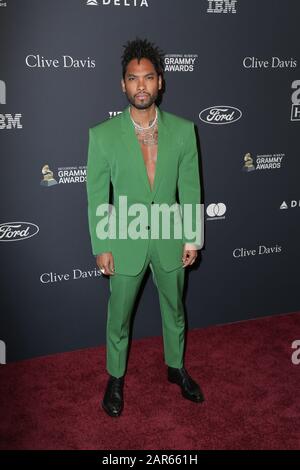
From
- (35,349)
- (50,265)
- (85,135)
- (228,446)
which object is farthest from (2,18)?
(228,446)

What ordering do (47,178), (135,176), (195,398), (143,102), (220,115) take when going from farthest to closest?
(220,115)
(47,178)
(195,398)
(135,176)
(143,102)

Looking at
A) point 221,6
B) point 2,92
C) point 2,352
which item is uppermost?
point 221,6

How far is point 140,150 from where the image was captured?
9.23 ft

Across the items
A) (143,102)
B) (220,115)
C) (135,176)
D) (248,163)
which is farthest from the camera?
(248,163)

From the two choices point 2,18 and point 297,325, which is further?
point 297,325

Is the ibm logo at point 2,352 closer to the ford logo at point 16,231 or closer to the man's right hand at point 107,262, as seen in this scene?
the ford logo at point 16,231

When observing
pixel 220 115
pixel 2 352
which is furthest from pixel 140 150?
pixel 2 352

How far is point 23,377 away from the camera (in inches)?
143

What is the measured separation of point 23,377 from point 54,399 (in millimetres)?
404

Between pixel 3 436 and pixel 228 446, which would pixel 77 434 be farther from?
pixel 228 446

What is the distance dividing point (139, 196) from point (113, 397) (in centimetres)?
135

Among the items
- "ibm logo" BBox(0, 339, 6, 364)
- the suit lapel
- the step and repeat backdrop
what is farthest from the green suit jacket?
"ibm logo" BBox(0, 339, 6, 364)

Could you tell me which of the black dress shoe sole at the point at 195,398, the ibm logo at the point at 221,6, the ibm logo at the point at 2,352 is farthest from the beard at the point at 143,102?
the ibm logo at the point at 2,352

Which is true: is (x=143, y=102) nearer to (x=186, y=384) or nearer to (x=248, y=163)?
(x=248, y=163)
